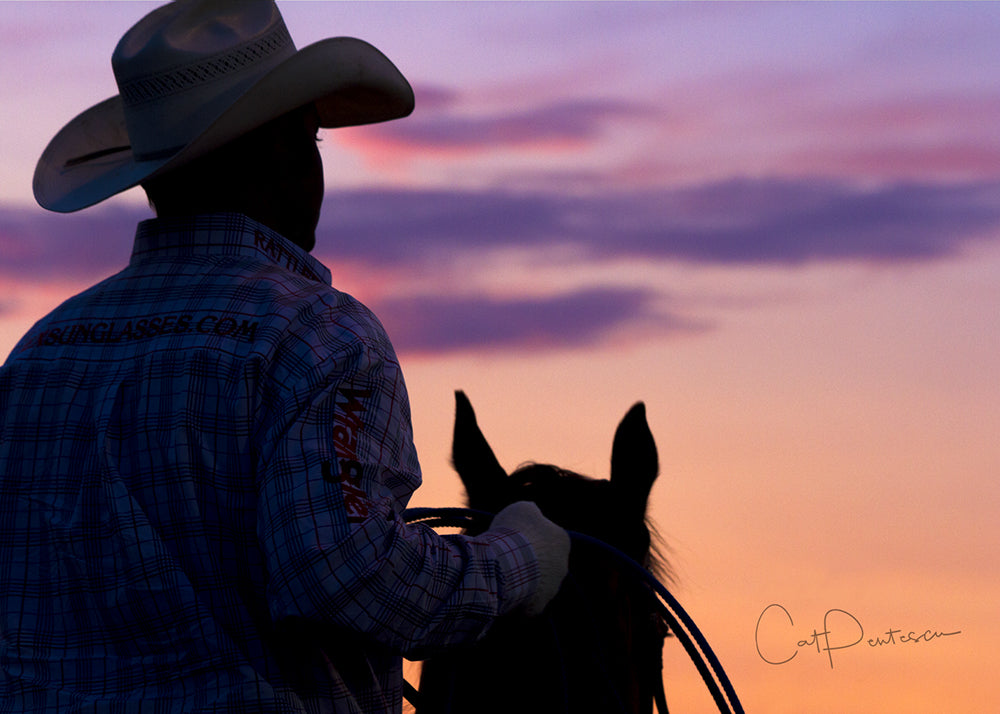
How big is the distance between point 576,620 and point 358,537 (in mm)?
1868

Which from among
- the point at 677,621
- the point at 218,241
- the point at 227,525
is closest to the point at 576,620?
the point at 677,621

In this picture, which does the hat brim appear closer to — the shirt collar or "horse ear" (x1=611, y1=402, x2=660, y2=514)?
the shirt collar

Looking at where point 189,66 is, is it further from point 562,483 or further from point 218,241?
point 562,483

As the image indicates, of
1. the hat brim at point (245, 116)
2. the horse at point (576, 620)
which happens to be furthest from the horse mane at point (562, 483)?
the hat brim at point (245, 116)

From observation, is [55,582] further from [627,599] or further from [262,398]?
[627,599]

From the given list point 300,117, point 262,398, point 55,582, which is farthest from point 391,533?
point 300,117

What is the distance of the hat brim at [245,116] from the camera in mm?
2693

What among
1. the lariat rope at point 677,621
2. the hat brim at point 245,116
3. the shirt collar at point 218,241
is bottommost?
the lariat rope at point 677,621

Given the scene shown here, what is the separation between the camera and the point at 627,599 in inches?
162

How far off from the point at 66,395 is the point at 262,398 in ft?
1.72

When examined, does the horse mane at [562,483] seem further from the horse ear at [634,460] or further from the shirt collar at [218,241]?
the shirt collar at [218,241]

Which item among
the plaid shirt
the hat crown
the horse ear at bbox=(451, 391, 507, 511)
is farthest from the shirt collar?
the horse ear at bbox=(451, 391, 507, 511)

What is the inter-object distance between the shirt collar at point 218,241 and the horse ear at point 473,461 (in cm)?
164

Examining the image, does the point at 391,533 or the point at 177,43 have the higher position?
the point at 177,43
